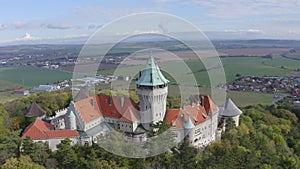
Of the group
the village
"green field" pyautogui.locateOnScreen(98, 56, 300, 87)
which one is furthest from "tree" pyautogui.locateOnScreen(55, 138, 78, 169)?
the village

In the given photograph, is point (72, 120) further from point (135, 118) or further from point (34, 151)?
point (135, 118)

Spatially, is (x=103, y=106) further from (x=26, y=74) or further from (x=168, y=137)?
(x=26, y=74)

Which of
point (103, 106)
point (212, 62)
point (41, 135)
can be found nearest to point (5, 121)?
point (41, 135)

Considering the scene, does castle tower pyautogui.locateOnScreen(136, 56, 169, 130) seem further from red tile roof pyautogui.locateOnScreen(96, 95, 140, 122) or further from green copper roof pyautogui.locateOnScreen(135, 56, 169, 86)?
red tile roof pyautogui.locateOnScreen(96, 95, 140, 122)

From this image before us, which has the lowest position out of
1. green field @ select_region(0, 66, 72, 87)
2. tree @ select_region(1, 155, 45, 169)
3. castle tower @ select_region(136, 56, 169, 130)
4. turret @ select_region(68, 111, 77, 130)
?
green field @ select_region(0, 66, 72, 87)

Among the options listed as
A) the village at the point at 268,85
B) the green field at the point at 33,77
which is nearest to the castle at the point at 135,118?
the village at the point at 268,85

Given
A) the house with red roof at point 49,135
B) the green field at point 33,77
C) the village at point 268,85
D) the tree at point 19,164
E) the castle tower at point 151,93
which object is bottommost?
the village at point 268,85

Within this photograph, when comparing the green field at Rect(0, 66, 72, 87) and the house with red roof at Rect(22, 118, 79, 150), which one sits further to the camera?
the green field at Rect(0, 66, 72, 87)

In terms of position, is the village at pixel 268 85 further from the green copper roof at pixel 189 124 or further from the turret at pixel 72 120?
the turret at pixel 72 120

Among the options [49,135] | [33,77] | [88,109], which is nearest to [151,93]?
[88,109]
